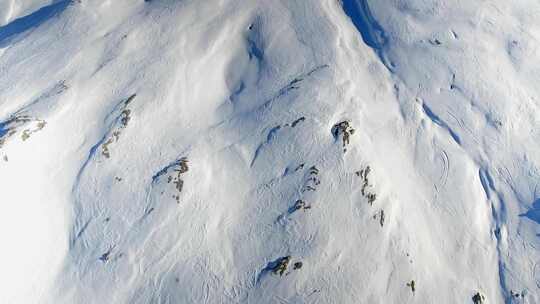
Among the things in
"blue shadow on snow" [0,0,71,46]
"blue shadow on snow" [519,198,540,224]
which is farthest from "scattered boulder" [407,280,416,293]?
"blue shadow on snow" [0,0,71,46]

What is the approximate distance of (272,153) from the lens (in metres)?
28.3

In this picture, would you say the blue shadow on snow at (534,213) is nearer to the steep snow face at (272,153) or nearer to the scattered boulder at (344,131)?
the steep snow face at (272,153)

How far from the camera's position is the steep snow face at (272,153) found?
25.3 meters

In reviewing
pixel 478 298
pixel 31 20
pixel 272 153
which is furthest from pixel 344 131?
pixel 31 20

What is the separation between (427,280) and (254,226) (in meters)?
9.00

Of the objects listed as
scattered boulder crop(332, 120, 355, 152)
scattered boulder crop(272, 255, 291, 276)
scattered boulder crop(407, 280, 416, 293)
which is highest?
scattered boulder crop(332, 120, 355, 152)

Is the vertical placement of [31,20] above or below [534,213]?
above

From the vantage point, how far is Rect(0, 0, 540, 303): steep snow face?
83.1ft

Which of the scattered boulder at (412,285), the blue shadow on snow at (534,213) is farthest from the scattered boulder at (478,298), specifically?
the blue shadow on snow at (534,213)

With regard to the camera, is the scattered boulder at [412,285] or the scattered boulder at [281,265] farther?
the scattered boulder at [281,265]

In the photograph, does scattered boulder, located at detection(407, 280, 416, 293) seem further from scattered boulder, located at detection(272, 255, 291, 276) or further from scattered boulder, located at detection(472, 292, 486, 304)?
scattered boulder, located at detection(272, 255, 291, 276)

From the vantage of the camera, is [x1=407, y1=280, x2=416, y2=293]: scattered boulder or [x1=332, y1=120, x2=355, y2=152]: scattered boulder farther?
[x1=332, y1=120, x2=355, y2=152]: scattered boulder

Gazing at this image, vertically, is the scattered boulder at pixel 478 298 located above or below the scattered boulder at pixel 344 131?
below

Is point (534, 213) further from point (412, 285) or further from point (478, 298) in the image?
point (412, 285)
